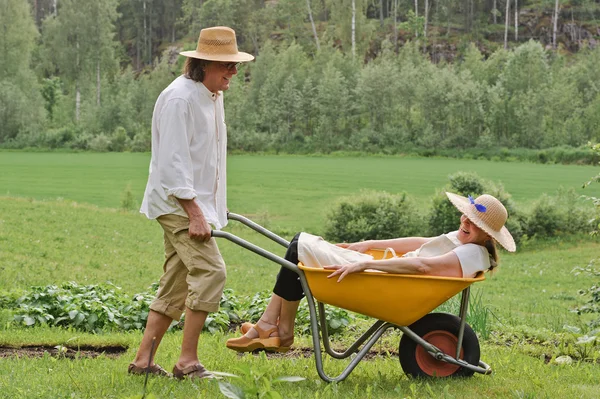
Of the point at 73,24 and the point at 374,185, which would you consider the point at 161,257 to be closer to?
the point at 374,185

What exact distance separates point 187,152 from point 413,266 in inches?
51.0

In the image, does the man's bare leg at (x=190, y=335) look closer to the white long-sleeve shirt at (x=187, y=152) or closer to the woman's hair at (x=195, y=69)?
the white long-sleeve shirt at (x=187, y=152)

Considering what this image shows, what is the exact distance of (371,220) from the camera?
2136 cm

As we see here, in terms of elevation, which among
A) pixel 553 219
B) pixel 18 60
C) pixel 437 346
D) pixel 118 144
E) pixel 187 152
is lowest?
pixel 118 144

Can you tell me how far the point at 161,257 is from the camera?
47.9 ft

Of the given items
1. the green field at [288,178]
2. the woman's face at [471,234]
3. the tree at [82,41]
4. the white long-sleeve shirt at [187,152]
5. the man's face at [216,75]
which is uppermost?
the man's face at [216,75]

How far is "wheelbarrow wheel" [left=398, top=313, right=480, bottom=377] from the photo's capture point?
14.9 feet

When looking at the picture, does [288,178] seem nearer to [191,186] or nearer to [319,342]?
[191,186]

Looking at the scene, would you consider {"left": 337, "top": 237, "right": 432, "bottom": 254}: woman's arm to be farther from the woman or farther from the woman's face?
the woman's face

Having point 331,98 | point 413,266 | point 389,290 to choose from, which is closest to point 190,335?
point 389,290

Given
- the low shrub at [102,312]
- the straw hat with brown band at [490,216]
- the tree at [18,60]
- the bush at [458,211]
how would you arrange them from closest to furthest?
the straw hat with brown band at [490,216] < the low shrub at [102,312] < the bush at [458,211] < the tree at [18,60]

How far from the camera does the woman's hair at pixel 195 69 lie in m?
4.59

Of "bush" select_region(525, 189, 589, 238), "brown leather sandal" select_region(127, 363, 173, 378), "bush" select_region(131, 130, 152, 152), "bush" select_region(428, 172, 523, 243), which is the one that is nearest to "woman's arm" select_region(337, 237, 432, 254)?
"brown leather sandal" select_region(127, 363, 173, 378)

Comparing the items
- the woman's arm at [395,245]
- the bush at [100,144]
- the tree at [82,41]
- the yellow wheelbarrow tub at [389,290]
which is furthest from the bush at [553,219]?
the tree at [82,41]
